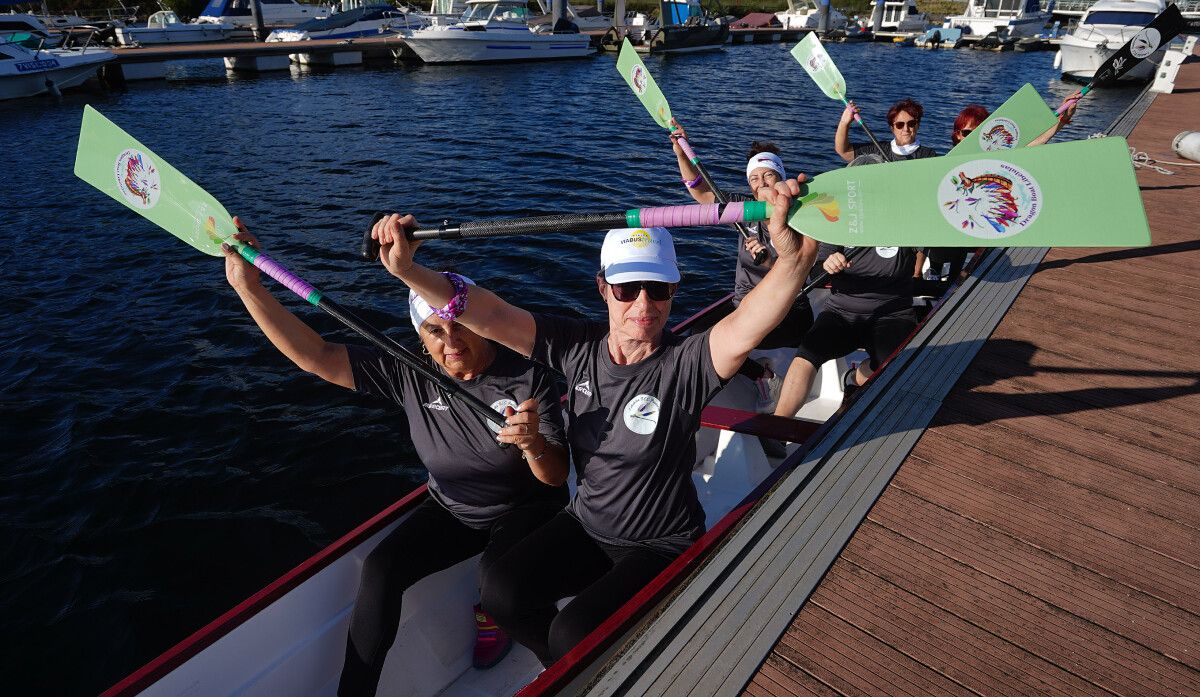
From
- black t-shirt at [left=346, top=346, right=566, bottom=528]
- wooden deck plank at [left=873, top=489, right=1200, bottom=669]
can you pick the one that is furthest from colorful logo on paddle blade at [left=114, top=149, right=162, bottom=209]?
wooden deck plank at [left=873, top=489, right=1200, bottom=669]

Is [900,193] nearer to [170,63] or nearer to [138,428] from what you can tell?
[138,428]

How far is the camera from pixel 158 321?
9.45m

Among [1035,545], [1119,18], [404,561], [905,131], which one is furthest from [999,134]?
[1119,18]

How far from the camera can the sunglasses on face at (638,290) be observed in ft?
9.80

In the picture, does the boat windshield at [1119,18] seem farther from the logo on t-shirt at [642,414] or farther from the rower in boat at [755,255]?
the logo on t-shirt at [642,414]

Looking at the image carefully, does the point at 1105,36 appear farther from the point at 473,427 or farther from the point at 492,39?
the point at 473,427

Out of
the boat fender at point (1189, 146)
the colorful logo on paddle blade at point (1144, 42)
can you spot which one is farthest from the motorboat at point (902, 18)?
the colorful logo on paddle blade at point (1144, 42)

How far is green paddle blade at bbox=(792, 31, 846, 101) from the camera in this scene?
9008 millimetres

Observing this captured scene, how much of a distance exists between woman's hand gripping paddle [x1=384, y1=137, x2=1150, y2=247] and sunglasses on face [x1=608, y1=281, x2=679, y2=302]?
0.26 metres

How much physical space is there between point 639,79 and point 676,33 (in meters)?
37.9

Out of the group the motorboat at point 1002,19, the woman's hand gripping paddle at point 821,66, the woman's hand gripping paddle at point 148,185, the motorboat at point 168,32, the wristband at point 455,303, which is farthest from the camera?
the motorboat at point 1002,19

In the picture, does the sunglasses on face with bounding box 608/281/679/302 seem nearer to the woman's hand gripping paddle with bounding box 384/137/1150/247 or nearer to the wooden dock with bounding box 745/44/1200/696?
the woman's hand gripping paddle with bounding box 384/137/1150/247

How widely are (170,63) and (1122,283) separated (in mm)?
41493

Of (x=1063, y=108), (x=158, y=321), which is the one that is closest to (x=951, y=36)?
(x=1063, y=108)
